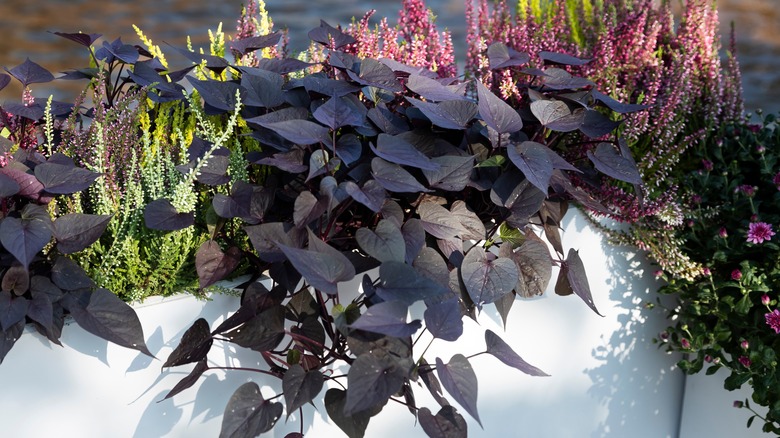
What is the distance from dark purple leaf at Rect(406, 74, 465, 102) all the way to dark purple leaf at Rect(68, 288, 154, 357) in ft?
1.66

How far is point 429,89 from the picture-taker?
3.66 ft

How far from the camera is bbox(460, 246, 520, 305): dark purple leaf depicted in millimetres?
957

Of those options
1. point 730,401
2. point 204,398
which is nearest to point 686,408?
point 730,401

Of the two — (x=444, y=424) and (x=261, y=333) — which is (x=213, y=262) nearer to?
(x=261, y=333)

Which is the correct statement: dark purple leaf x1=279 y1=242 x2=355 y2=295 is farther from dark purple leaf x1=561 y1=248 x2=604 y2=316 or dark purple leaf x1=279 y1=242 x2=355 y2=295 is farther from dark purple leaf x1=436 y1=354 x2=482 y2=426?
dark purple leaf x1=561 y1=248 x2=604 y2=316

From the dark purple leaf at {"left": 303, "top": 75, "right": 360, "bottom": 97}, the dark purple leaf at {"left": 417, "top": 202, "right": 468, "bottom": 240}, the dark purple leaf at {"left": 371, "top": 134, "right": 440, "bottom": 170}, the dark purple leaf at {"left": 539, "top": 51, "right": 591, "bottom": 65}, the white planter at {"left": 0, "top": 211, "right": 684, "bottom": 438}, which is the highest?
the dark purple leaf at {"left": 303, "top": 75, "right": 360, "bottom": 97}

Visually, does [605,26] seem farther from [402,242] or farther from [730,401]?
[402,242]

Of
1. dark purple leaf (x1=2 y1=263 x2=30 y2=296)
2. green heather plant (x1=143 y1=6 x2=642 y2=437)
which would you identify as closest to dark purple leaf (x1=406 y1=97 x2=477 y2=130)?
green heather plant (x1=143 y1=6 x2=642 y2=437)

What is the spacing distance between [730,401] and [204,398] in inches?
41.1

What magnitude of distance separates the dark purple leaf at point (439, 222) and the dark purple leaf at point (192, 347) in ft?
1.06

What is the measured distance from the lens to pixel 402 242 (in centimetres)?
91

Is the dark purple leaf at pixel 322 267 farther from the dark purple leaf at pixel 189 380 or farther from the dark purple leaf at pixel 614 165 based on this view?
the dark purple leaf at pixel 614 165

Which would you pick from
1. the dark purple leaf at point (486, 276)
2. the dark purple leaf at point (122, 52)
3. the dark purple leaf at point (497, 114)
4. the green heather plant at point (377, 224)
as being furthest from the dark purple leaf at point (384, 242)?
the dark purple leaf at point (122, 52)

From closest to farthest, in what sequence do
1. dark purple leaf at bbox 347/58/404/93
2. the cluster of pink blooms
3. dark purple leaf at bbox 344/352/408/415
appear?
dark purple leaf at bbox 344/352/408/415, dark purple leaf at bbox 347/58/404/93, the cluster of pink blooms
